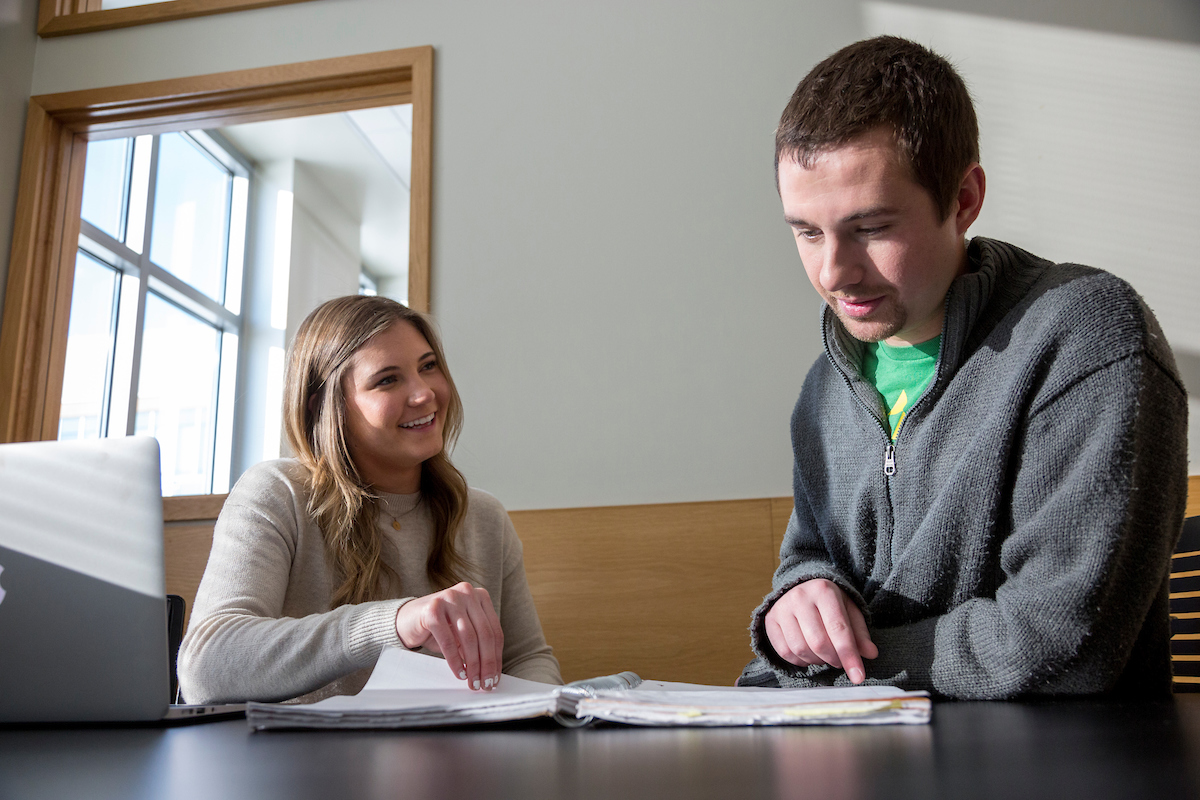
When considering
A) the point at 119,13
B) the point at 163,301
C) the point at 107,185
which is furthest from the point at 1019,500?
the point at 163,301

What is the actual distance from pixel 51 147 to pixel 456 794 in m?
2.65

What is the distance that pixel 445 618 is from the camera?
878 mm

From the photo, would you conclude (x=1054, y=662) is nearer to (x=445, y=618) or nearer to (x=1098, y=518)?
(x=1098, y=518)

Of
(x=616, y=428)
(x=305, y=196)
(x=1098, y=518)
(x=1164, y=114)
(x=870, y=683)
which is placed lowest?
(x=870, y=683)

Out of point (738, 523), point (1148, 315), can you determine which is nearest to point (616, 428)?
point (738, 523)

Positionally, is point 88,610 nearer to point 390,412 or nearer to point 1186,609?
point 390,412

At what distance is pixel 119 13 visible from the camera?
2375mm

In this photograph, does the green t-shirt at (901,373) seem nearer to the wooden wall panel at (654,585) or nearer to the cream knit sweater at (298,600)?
the cream knit sweater at (298,600)

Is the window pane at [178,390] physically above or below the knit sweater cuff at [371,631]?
above

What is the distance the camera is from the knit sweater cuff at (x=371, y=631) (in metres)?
0.98

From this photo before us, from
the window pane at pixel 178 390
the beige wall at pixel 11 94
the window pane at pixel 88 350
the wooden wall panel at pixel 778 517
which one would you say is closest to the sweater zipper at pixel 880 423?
the wooden wall panel at pixel 778 517

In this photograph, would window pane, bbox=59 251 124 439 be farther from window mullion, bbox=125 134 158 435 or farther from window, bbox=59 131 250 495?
window mullion, bbox=125 134 158 435

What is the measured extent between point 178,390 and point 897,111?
10.4 ft

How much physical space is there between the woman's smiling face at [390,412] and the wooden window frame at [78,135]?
0.72 meters
